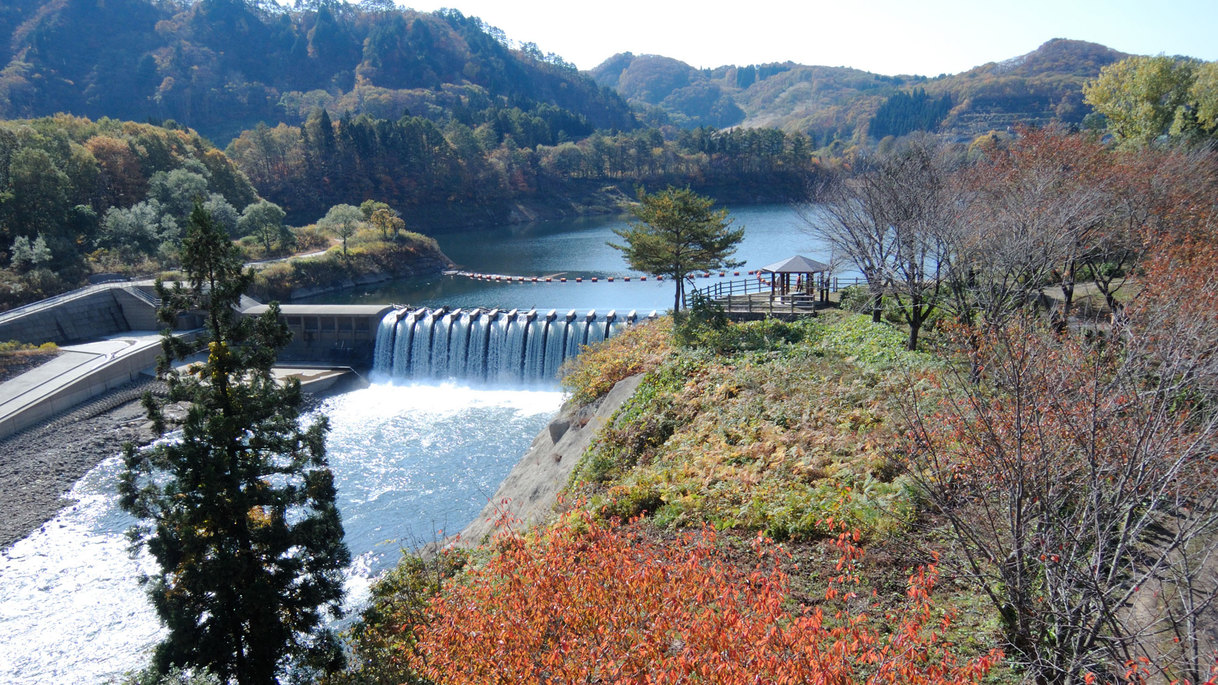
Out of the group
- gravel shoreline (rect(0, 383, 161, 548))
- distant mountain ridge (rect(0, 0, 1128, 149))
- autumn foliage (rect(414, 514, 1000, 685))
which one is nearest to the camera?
autumn foliage (rect(414, 514, 1000, 685))

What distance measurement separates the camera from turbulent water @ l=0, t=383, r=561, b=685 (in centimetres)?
1485

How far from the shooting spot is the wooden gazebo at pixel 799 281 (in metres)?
23.2

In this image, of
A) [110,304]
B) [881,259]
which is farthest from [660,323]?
[110,304]

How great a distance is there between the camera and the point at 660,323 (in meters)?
23.1

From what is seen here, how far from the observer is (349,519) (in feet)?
64.2

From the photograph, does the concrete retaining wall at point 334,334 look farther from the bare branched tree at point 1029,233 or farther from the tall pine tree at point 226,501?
the bare branched tree at point 1029,233

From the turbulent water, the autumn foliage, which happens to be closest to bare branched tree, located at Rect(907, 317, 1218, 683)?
the autumn foliage

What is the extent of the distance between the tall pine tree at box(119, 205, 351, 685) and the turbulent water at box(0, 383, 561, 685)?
216 inches

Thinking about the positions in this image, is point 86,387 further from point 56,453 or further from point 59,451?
point 56,453

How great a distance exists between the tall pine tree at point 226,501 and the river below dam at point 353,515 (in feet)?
11.9

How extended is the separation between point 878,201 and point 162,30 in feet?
605

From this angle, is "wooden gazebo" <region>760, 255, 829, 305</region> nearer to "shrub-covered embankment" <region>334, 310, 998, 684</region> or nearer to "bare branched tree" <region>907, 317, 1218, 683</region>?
"shrub-covered embankment" <region>334, 310, 998, 684</region>

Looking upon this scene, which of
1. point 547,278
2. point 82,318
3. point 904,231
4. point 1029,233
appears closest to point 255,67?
point 547,278

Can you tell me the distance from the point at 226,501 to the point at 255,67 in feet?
583
